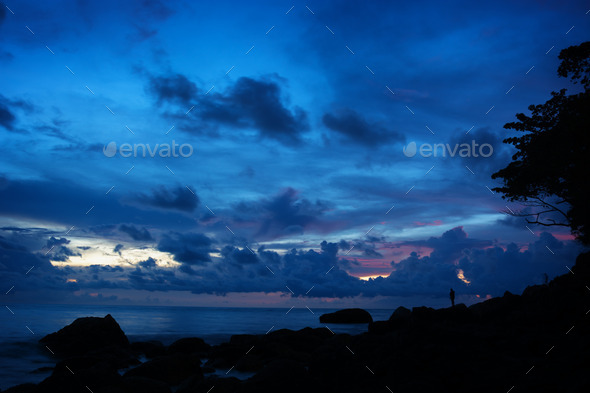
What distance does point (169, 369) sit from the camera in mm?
16047

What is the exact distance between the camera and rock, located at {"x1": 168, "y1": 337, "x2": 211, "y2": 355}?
2573cm

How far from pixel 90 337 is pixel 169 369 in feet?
45.8

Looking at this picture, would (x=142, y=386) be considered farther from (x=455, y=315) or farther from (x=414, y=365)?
(x=455, y=315)

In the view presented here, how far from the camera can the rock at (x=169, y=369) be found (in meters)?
15.4

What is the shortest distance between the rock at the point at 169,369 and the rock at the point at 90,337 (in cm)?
1119

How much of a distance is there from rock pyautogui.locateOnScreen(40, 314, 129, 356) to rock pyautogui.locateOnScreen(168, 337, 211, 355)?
335 centimetres

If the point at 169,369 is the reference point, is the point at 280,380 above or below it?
above

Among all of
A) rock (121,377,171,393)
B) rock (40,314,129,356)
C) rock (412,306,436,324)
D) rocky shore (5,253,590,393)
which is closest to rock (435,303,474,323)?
rocky shore (5,253,590,393)

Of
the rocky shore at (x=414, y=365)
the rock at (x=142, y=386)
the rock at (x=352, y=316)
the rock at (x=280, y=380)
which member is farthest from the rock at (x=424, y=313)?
the rock at (x=352, y=316)

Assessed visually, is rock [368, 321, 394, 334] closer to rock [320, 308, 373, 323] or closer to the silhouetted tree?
the silhouetted tree

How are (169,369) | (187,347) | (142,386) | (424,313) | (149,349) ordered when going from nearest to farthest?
(142,386), (169,369), (424,313), (187,347), (149,349)

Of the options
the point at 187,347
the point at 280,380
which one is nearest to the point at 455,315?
the point at 280,380

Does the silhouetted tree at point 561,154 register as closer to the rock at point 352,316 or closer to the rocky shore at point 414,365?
the rocky shore at point 414,365

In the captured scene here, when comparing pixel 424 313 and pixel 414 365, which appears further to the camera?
pixel 424 313
